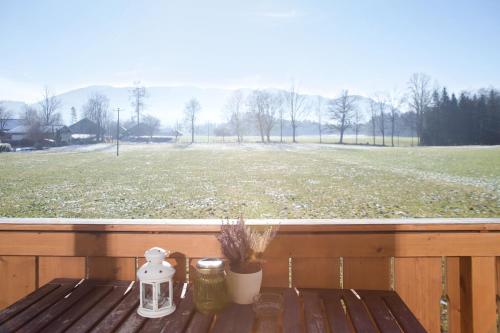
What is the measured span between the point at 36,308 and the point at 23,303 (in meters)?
0.06

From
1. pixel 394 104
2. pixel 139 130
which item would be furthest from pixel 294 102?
pixel 139 130

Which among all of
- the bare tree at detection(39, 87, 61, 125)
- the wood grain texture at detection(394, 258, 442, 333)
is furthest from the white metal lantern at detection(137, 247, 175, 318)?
the bare tree at detection(39, 87, 61, 125)

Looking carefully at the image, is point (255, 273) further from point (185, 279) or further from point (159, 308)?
point (185, 279)

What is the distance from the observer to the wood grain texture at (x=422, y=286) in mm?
1144

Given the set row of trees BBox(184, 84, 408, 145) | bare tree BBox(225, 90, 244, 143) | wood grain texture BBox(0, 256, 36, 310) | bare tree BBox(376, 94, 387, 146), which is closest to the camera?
wood grain texture BBox(0, 256, 36, 310)

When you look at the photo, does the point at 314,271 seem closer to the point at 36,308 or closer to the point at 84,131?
the point at 36,308

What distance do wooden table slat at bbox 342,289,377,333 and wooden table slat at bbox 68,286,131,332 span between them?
0.64 meters

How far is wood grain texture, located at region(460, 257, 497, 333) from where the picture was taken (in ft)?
3.66

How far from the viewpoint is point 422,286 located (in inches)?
45.2

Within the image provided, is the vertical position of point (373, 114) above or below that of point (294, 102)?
below

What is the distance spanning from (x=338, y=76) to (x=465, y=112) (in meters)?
1.21

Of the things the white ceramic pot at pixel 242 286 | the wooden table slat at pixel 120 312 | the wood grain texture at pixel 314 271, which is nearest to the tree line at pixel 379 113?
the wooden table slat at pixel 120 312

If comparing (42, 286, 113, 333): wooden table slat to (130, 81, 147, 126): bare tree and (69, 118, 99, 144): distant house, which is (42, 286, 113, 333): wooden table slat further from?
(130, 81, 147, 126): bare tree

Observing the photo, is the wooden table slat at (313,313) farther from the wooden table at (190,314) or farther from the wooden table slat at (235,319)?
the wooden table slat at (235,319)
